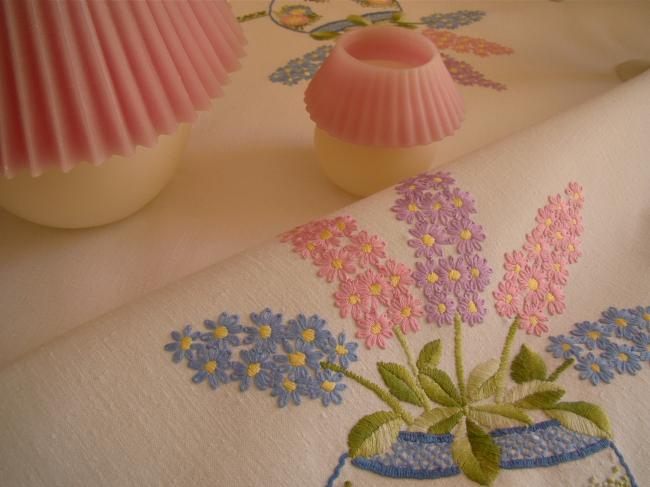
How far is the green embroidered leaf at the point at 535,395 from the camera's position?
25 cm

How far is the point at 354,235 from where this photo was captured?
0.29 meters

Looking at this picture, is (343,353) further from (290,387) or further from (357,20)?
(357,20)

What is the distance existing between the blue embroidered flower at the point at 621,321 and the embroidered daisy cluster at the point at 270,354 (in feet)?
0.42

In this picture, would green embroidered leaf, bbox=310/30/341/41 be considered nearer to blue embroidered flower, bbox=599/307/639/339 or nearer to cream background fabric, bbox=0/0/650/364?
cream background fabric, bbox=0/0/650/364

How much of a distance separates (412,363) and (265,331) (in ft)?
0.21

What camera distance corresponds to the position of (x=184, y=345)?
0.81 ft

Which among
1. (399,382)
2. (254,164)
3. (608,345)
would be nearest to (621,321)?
(608,345)

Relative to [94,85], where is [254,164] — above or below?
below

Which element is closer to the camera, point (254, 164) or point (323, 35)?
point (254, 164)

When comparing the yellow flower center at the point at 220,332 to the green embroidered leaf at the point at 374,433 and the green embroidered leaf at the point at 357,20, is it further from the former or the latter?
the green embroidered leaf at the point at 357,20

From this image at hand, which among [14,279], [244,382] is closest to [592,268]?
[244,382]

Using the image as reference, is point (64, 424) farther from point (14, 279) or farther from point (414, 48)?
point (414, 48)

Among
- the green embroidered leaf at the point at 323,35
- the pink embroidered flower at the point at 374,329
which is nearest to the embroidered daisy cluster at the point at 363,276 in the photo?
the pink embroidered flower at the point at 374,329

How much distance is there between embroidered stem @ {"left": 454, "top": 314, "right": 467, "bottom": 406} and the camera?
0.25 meters
